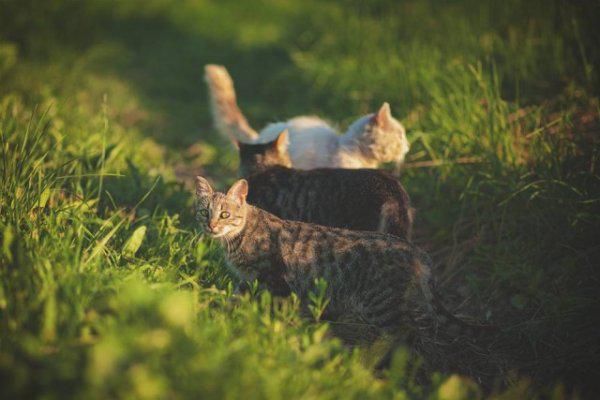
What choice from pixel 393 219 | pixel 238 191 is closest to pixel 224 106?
pixel 238 191

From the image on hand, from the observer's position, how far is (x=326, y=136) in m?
4.66

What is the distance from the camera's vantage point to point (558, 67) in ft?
16.0

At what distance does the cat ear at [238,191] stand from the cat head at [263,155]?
101cm

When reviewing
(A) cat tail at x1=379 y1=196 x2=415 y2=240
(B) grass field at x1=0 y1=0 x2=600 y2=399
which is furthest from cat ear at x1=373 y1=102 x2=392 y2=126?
(A) cat tail at x1=379 y1=196 x2=415 y2=240

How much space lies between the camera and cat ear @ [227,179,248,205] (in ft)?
9.98

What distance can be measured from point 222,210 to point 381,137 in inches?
73.2

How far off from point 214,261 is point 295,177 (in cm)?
96

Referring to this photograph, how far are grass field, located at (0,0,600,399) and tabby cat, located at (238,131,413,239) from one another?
650 mm

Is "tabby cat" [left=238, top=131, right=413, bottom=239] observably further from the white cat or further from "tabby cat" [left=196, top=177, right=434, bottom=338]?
the white cat

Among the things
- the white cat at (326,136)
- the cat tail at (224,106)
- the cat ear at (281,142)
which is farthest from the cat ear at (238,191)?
the cat tail at (224,106)

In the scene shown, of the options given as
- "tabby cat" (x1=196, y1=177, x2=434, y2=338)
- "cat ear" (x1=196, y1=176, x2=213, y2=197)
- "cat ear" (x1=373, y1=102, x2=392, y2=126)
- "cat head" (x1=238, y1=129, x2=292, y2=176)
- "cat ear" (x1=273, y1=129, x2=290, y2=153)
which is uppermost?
"cat ear" (x1=373, y1=102, x2=392, y2=126)

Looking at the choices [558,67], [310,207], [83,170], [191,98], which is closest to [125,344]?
[310,207]

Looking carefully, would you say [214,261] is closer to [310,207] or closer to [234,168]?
[310,207]

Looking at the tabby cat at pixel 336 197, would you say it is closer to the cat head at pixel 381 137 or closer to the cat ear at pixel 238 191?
the cat ear at pixel 238 191
